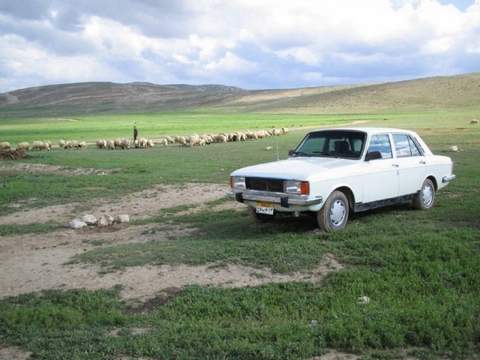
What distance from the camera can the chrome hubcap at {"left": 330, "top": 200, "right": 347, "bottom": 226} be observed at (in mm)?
9609

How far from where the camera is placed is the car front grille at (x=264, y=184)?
941 centimetres

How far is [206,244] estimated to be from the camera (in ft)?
30.4

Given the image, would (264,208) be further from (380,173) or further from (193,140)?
(193,140)

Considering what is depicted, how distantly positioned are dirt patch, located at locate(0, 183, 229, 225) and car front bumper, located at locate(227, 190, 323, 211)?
383 cm

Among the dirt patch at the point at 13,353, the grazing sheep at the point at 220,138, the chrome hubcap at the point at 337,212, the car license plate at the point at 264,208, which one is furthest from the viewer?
the grazing sheep at the point at 220,138

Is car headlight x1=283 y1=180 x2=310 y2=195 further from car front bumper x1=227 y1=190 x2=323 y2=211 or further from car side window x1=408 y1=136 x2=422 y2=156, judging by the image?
car side window x1=408 y1=136 x2=422 y2=156

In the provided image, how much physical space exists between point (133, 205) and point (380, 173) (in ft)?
20.5

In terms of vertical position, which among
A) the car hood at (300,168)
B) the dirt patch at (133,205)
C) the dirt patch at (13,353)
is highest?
the car hood at (300,168)

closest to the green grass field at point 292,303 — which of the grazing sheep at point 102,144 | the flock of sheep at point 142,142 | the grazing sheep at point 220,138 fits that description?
the flock of sheep at point 142,142

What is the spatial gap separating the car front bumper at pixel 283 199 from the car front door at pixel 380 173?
1.29m

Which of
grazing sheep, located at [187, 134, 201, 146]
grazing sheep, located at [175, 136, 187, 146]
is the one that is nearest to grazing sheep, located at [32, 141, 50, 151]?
grazing sheep, located at [175, 136, 187, 146]

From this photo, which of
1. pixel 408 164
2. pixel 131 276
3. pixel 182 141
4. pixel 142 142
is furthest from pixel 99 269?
pixel 182 141

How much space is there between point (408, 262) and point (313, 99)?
126 metres

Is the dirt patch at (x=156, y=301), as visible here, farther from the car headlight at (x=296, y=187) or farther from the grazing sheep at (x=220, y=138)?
the grazing sheep at (x=220, y=138)
